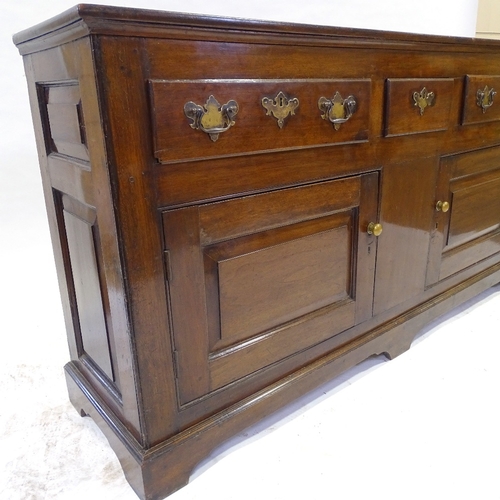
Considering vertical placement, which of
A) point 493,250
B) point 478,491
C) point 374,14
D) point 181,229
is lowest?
point 478,491

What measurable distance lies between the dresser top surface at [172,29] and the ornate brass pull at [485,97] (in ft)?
1.11

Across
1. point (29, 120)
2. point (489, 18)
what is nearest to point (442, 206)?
point (29, 120)

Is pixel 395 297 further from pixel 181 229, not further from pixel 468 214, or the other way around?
pixel 181 229

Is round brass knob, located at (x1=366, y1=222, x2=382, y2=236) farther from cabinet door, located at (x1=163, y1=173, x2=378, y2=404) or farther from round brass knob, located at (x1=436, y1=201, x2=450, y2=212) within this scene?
round brass knob, located at (x1=436, y1=201, x2=450, y2=212)

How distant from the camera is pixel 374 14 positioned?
188 cm

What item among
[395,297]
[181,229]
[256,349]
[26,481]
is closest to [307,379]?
[256,349]

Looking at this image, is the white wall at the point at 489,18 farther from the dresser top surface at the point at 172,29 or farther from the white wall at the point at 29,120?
the dresser top surface at the point at 172,29

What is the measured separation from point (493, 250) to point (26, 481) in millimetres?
1429

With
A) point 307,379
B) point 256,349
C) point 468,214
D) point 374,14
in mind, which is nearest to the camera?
point 256,349

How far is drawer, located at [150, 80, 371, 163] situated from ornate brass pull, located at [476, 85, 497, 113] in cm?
43

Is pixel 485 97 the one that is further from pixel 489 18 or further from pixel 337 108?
pixel 489 18

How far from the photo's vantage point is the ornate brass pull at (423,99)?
1.03m

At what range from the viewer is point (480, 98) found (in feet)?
3.93

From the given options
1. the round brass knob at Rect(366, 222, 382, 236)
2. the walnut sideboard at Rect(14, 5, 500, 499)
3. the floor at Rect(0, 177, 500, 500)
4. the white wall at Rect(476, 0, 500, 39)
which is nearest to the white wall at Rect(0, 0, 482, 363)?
the floor at Rect(0, 177, 500, 500)
